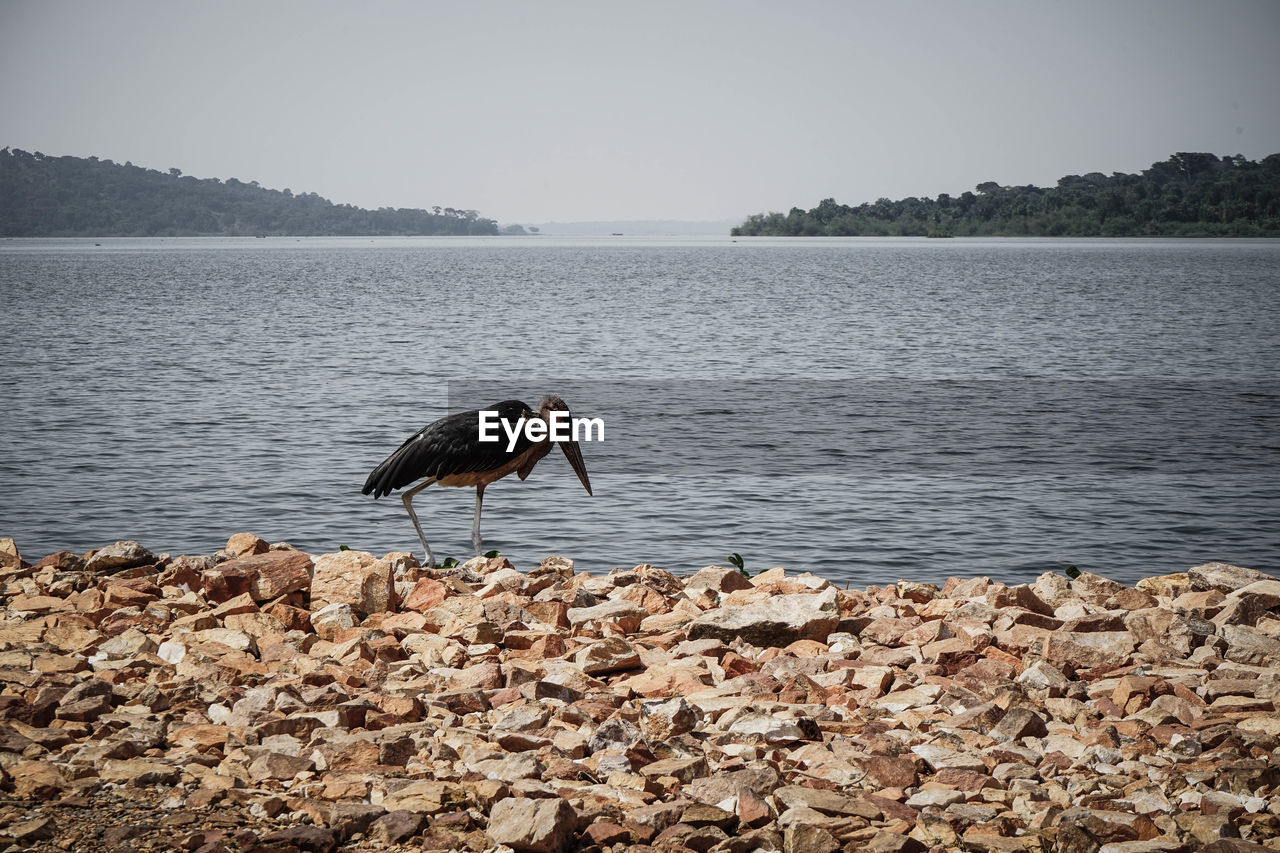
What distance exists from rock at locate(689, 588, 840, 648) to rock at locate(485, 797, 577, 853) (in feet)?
9.25

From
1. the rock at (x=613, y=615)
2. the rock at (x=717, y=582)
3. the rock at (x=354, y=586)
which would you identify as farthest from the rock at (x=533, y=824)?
the rock at (x=717, y=582)

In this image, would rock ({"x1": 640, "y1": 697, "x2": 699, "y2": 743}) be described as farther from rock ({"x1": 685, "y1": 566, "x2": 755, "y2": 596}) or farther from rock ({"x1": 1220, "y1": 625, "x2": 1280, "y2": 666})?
rock ({"x1": 1220, "y1": 625, "x2": 1280, "y2": 666})

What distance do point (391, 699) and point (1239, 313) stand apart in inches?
3043

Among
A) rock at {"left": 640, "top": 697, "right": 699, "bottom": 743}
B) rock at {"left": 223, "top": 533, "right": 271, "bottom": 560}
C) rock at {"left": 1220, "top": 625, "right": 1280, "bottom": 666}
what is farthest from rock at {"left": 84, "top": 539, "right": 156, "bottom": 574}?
rock at {"left": 1220, "top": 625, "right": 1280, "bottom": 666}

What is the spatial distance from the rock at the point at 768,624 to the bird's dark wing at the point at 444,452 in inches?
146

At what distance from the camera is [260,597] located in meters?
8.87

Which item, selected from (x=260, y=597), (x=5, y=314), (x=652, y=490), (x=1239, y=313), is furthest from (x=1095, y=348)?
(x=5, y=314)

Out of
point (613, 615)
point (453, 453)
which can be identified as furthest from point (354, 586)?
point (453, 453)

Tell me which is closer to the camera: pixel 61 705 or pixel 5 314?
pixel 61 705

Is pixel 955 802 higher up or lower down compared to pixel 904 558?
higher up

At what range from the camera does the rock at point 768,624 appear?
819 cm

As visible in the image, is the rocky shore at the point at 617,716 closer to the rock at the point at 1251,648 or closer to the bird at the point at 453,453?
the rock at the point at 1251,648

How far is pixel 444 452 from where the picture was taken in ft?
36.9

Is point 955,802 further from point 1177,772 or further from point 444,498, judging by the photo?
point 444,498
